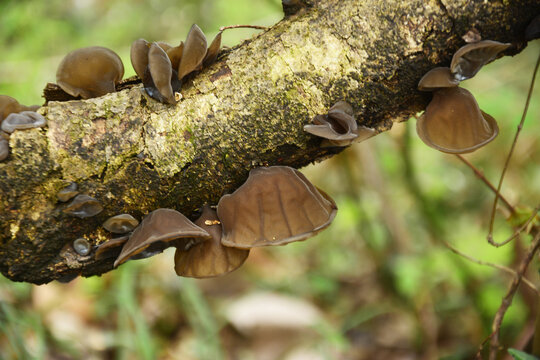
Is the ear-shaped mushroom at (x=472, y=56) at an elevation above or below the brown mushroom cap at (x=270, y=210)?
above

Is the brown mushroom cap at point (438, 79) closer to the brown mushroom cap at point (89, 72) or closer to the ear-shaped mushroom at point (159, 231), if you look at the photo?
the ear-shaped mushroom at point (159, 231)

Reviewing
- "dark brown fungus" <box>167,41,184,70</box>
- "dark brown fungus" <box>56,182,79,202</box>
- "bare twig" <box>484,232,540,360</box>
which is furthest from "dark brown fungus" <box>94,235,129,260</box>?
"bare twig" <box>484,232,540,360</box>

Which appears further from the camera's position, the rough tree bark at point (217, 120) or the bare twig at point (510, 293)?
the bare twig at point (510, 293)

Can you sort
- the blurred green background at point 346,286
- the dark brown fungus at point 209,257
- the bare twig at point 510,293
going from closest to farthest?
the dark brown fungus at point 209,257
the bare twig at point 510,293
the blurred green background at point 346,286

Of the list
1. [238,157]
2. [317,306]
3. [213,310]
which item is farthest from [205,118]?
[317,306]

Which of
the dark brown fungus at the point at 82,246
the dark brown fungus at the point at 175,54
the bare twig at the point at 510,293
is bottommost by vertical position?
the bare twig at the point at 510,293

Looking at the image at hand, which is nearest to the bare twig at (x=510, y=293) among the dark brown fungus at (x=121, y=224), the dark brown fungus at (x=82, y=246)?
the dark brown fungus at (x=121, y=224)

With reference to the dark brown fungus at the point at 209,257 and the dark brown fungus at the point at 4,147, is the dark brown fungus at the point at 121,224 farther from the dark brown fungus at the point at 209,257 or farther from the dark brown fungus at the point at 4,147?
the dark brown fungus at the point at 4,147

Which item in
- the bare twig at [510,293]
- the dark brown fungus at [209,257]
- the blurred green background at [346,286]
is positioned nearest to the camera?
the dark brown fungus at [209,257]

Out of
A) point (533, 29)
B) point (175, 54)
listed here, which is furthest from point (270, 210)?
point (533, 29)
